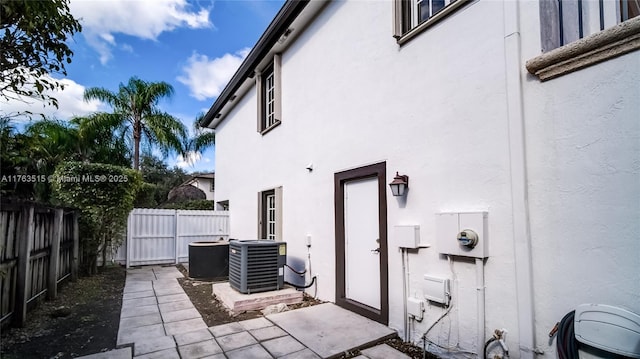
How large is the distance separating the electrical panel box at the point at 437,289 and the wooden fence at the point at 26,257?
13.2 ft

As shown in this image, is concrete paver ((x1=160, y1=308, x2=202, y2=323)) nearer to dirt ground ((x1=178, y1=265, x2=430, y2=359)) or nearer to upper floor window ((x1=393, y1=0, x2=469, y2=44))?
dirt ground ((x1=178, y1=265, x2=430, y2=359))

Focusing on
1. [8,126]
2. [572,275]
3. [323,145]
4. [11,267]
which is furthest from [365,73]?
[11,267]

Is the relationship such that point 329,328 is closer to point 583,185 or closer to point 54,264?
point 583,185

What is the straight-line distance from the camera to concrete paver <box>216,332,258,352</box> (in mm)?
3641

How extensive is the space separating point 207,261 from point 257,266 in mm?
2622

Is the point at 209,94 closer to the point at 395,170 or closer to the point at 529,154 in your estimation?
the point at 395,170

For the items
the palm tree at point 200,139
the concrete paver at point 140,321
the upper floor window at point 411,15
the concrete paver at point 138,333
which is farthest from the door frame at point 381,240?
the palm tree at point 200,139

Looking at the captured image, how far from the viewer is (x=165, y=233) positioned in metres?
10.2

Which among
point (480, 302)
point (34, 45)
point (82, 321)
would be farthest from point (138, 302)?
point (480, 302)

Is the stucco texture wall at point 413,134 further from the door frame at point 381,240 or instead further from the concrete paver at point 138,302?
the concrete paver at point 138,302

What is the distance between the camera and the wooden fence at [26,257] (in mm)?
3945

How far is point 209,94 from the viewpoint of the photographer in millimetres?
19672

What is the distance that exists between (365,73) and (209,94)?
55.4 feet

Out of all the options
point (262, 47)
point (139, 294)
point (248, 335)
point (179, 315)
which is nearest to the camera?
point (248, 335)
